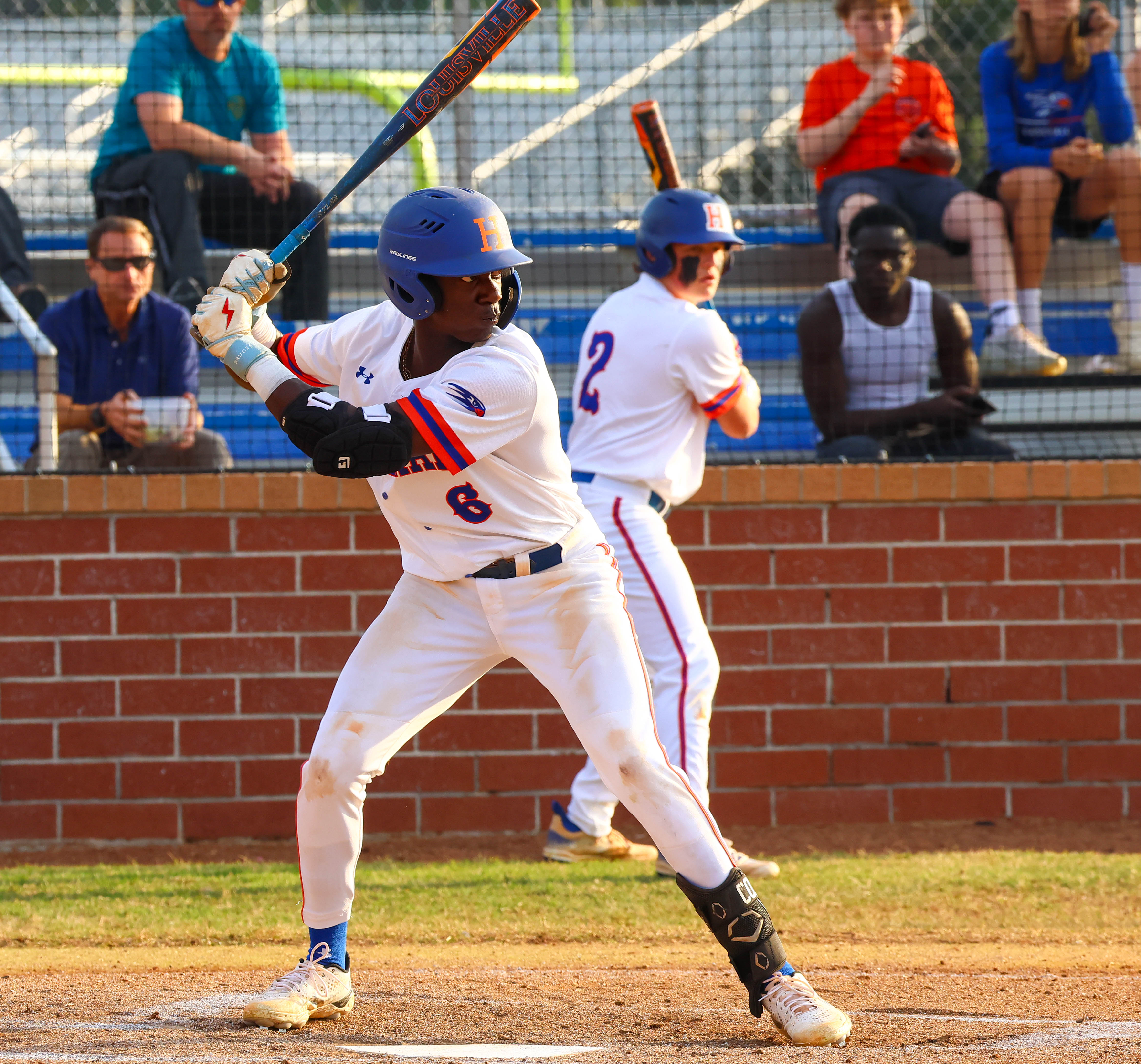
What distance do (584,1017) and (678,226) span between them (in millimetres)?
2713

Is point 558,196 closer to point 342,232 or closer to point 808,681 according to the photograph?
point 342,232

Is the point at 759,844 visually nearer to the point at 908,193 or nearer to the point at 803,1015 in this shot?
the point at 803,1015

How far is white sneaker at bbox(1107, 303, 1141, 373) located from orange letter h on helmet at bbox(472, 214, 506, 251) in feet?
13.8

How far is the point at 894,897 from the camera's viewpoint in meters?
4.82

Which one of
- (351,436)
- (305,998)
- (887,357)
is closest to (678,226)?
(887,357)

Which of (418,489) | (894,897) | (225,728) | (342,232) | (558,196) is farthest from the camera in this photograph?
(558,196)

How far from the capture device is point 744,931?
316cm

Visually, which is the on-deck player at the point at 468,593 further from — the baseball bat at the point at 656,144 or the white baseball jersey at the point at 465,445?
the baseball bat at the point at 656,144

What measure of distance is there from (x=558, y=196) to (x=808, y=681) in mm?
3663

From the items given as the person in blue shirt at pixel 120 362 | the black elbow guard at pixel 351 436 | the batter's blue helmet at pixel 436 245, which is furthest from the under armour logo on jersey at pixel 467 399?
the person in blue shirt at pixel 120 362

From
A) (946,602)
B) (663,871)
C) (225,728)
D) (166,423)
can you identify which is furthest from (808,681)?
(166,423)

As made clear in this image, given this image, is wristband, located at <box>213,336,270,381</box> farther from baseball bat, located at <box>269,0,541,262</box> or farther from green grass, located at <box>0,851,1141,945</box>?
green grass, located at <box>0,851,1141,945</box>

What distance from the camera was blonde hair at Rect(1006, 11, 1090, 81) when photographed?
22.4ft

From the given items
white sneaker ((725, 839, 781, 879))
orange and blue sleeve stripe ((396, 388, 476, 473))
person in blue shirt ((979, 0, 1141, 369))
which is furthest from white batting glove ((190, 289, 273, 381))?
person in blue shirt ((979, 0, 1141, 369))
